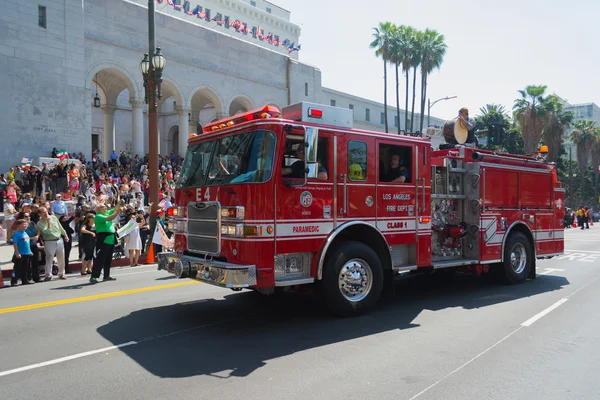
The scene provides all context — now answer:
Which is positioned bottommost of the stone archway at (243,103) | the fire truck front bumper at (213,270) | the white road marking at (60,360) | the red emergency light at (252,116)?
the white road marking at (60,360)

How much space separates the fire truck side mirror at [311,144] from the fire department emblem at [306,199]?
45 cm

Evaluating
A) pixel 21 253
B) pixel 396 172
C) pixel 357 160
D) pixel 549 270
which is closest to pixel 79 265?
pixel 21 253

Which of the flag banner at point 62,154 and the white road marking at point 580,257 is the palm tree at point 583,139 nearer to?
the white road marking at point 580,257

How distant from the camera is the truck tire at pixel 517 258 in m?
9.62

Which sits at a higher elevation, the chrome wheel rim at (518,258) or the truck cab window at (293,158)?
the truck cab window at (293,158)

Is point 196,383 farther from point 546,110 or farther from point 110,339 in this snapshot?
point 546,110

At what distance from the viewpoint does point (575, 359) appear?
526 cm

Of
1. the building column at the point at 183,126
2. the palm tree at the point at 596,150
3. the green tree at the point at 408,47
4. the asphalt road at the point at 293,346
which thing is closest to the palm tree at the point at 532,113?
the green tree at the point at 408,47

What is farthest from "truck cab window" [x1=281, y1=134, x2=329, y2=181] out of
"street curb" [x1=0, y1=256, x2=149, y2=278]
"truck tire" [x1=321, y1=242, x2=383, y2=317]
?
"street curb" [x1=0, y1=256, x2=149, y2=278]

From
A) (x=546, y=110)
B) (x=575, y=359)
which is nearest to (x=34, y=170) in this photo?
(x=575, y=359)

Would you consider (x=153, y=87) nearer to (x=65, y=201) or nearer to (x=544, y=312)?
(x=65, y=201)

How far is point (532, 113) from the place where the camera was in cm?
4375

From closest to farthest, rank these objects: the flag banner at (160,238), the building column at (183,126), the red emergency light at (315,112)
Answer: the red emergency light at (315,112) < the flag banner at (160,238) < the building column at (183,126)

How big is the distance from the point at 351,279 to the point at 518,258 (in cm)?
509
